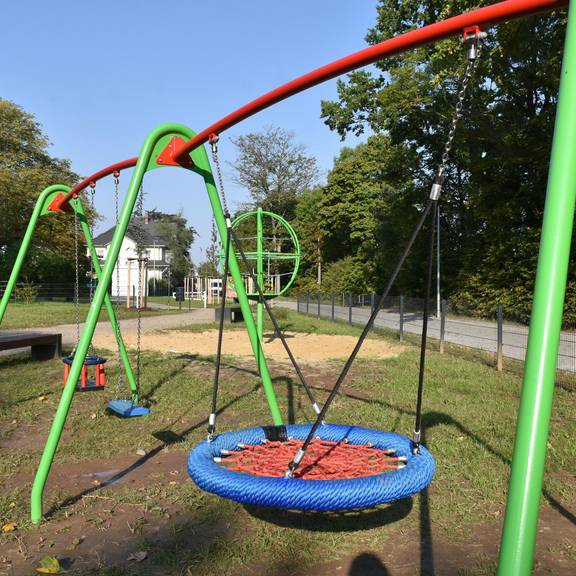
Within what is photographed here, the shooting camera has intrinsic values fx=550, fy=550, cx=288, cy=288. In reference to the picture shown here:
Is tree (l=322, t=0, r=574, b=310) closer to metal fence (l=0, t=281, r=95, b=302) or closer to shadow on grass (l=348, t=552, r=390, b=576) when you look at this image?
shadow on grass (l=348, t=552, r=390, b=576)

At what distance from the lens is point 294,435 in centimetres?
350

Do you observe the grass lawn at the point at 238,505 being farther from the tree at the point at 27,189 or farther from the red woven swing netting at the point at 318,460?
the tree at the point at 27,189

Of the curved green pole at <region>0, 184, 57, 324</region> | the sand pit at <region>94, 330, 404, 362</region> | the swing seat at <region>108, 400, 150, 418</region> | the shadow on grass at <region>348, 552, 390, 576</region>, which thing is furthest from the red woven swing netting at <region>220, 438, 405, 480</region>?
the sand pit at <region>94, 330, 404, 362</region>

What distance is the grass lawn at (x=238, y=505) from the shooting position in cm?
263

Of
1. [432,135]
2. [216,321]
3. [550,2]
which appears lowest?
[216,321]

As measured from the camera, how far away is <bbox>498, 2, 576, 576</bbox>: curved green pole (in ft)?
4.13

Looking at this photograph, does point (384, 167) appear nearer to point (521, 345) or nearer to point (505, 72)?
point (505, 72)

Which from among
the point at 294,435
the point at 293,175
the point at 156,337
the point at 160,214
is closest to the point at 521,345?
the point at 294,435

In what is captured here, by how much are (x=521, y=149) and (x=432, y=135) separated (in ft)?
20.7

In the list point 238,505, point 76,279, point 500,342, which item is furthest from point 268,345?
point 238,505

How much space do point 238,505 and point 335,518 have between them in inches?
23.5

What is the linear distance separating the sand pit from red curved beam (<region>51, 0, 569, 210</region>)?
6381 mm

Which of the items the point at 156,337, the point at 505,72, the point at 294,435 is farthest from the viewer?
the point at 505,72

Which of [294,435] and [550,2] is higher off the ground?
[550,2]
